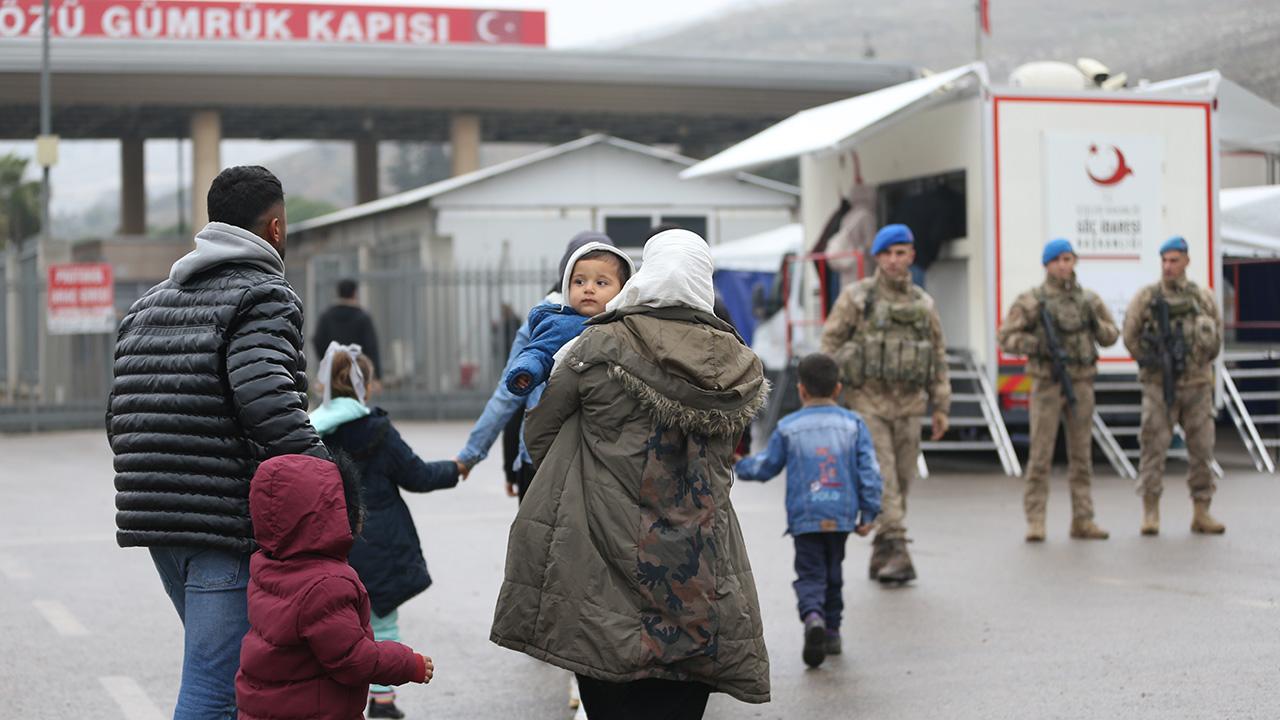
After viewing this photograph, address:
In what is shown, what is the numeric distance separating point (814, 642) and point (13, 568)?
222 inches

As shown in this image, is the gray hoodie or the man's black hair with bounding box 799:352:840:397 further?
the man's black hair with bounding box 799:352:840:397

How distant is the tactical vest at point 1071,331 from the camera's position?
11.1m

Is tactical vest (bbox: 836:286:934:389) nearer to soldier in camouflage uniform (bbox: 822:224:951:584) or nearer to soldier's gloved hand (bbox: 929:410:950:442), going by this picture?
soldier in camouflage uniform (bbox: 822:224:951:584)

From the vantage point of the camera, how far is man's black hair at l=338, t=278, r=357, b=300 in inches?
675

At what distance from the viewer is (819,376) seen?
25.7ft

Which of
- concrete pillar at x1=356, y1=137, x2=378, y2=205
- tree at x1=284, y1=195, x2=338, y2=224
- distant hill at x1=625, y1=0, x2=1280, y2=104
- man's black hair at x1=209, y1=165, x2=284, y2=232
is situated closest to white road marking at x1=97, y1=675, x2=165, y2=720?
man's black hair at x1=209, y1=165, x2=284, y2=232

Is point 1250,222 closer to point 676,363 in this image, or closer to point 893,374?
point 893,374

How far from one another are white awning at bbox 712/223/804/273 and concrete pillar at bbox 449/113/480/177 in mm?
20463

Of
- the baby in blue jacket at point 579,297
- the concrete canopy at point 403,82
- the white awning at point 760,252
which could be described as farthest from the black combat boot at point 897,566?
the concrete canopy at point 403,82

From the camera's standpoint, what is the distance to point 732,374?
4531 mm

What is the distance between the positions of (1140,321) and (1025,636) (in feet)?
13.3

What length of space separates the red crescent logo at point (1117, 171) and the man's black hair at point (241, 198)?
12239mm

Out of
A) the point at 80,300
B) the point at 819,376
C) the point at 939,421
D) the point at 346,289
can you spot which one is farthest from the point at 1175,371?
the point at 80,300

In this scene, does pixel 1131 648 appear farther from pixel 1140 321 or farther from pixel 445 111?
pixel 445 111
